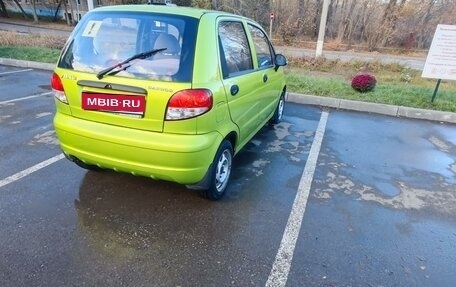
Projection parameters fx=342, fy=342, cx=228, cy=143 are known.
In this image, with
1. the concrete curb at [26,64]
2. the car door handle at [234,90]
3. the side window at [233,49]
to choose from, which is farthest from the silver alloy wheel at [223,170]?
the concrete curb at [26,64]

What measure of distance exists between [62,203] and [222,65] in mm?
1922

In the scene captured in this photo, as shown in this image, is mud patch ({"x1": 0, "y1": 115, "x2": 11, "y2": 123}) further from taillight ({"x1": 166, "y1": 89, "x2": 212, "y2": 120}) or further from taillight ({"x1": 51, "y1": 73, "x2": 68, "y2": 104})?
taillight ({"x1": 166, "y1": 89, "x2": 212, "y2": 120})

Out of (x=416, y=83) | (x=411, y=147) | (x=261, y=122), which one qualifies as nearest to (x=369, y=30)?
(x=416, y=83)

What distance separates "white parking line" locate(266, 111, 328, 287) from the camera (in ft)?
7.93

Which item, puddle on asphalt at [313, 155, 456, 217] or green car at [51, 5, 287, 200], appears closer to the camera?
green car at [51, 5, 287, 200]

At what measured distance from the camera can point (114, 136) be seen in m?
2.76

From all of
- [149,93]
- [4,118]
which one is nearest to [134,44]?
[149,93]

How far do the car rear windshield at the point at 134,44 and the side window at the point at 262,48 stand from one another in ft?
4.94

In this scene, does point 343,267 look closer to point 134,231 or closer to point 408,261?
point 408,261

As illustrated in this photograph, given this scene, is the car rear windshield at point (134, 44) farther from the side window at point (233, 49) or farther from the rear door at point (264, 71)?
the rear door at point (264, 71)

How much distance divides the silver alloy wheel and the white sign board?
574cm

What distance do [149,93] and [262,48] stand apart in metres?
2.30

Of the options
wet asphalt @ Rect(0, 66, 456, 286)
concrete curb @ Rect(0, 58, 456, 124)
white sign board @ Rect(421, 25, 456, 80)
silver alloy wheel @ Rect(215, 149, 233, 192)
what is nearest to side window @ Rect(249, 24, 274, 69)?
wet asphalt @ Rect(0, 66, 456, 286)

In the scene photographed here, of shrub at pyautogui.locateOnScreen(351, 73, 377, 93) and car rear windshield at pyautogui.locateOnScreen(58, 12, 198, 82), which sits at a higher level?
car rear windshield at pyautogui.locateOnScreen(58, 12, 198, 82)
